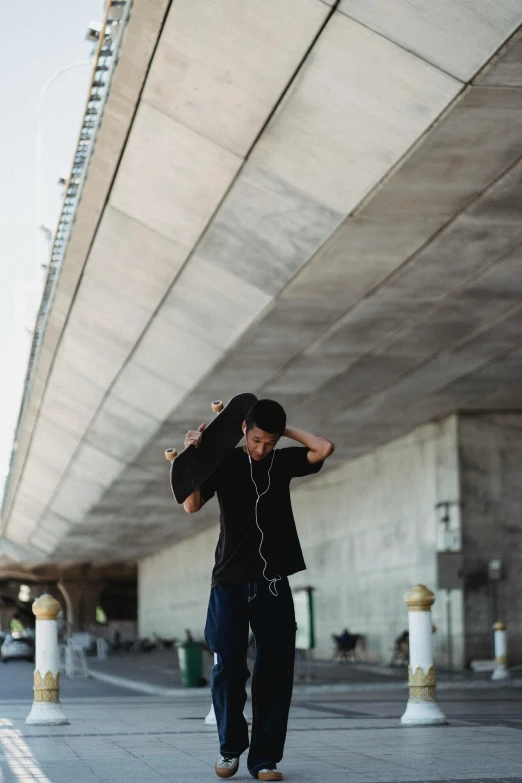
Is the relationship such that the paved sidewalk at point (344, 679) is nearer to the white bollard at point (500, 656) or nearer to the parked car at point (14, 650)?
the white bollard at point (500, 656)

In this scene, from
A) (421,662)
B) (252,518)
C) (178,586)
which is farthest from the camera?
(178,586)

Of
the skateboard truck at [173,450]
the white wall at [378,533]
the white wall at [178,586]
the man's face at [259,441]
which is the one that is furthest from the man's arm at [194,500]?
the white wall at [178,586]

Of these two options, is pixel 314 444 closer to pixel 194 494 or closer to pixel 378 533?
pixel 194 494

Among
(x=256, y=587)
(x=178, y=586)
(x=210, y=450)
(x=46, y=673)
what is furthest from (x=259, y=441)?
(x=178, y=586)

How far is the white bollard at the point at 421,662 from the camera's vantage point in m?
10.0

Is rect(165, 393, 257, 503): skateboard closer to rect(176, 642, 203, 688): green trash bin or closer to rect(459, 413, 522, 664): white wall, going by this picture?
rect(176, 642, 203, 688): green trash bin

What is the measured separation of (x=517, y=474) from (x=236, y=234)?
12.2 meters

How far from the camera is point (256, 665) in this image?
5977 mm

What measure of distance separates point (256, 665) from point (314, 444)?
118 cm

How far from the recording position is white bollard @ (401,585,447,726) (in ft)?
32.9

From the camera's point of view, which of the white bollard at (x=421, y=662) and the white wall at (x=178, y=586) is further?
the white wall at (x=178, y=586)

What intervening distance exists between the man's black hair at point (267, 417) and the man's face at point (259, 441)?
25 mm

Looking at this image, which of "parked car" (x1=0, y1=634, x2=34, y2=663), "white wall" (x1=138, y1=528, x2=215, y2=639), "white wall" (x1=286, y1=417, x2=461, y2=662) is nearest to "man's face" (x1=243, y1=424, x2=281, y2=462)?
"white wall" (x1=286, y1=417, x2=461, y2=662)

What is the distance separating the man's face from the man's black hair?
25 mm
